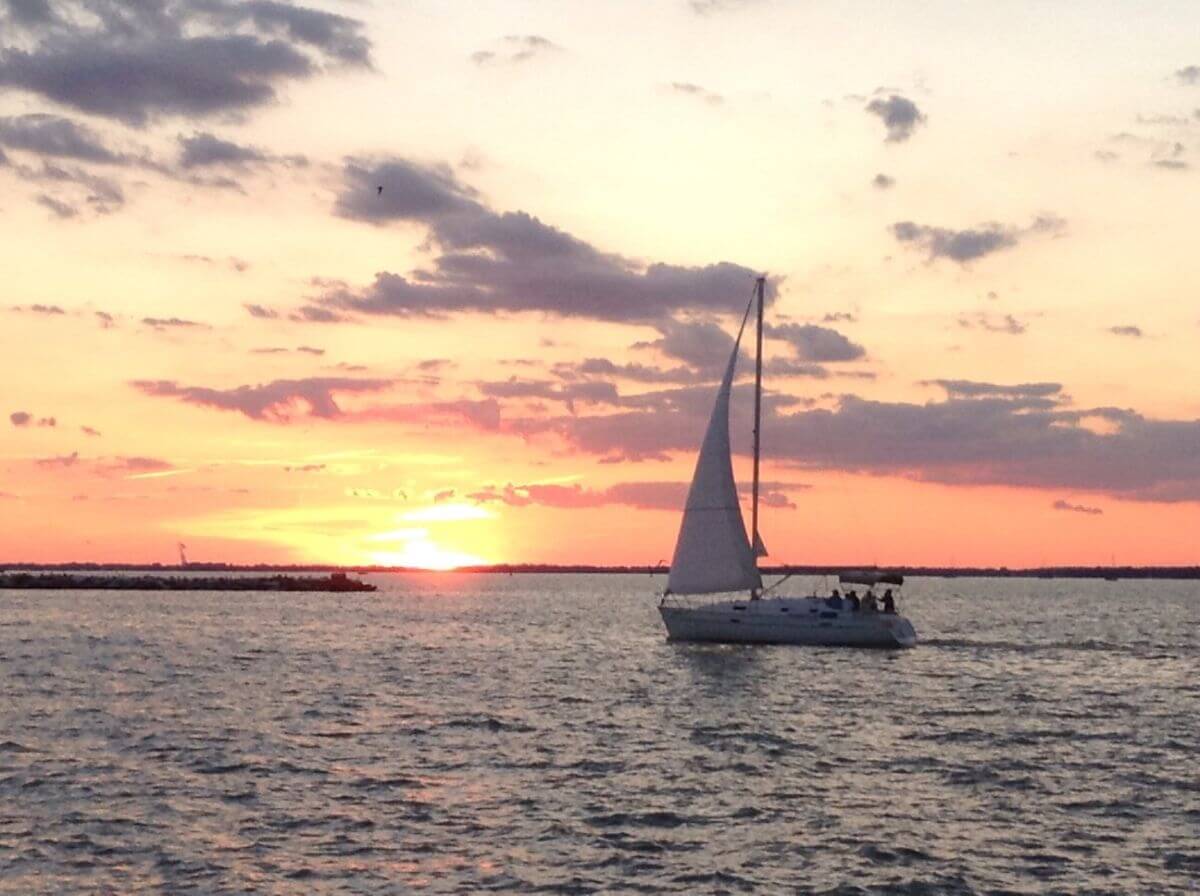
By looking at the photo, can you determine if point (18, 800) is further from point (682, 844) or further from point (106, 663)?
point (106, 663)

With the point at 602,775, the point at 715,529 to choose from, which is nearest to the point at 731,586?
the point at 715,529

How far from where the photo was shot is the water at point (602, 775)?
24844 mm

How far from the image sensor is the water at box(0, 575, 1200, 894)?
24.8 meters

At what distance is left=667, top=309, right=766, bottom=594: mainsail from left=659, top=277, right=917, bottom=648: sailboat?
0.05 m

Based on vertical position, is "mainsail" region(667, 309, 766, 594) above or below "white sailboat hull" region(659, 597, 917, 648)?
above

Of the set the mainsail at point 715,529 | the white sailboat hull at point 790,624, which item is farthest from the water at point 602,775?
the mainsail at point 715,529

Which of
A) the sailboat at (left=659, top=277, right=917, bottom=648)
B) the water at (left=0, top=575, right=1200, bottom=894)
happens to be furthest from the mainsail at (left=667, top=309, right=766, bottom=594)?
the water at (left=0, top=575, right=1200, bottom=894)

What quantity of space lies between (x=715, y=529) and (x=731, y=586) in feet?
10.2

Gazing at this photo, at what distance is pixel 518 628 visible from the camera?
113625 millimetres

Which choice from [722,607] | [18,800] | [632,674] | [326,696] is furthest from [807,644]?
[18,800]

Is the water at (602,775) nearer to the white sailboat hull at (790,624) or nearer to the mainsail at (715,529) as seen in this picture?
the white sailboat hull at (790,624)

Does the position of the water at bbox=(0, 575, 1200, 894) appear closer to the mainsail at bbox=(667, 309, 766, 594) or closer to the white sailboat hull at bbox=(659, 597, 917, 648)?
the white sailboat hull at bbox=(659, 597, 917, 648)

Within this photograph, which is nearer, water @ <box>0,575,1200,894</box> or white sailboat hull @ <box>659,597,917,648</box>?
water @ <box>0,575,1200,894</box>

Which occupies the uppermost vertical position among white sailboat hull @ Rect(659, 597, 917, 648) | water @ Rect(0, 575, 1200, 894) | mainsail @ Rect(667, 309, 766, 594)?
mainsail @ Rect(667, 309, 766, 594)
